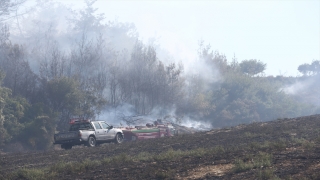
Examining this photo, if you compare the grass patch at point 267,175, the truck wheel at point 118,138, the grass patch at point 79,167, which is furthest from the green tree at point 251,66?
the grass patch at point 267,175

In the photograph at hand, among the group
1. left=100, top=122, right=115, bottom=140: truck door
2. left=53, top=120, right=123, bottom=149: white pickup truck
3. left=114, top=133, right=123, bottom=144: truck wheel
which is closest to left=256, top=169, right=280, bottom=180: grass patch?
left=53, top=120, right=123, bottom=149: white pickup truck

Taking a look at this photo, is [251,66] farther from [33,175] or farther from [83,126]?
[33,175]

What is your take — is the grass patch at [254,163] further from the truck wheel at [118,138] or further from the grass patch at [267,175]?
the truck wheel at [118,138]

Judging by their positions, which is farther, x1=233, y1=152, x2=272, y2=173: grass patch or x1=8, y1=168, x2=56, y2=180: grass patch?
x1=8, y1=168, x2=56, y2=180: grass patch

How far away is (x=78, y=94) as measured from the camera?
41594 millimetres

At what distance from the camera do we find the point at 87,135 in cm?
2738

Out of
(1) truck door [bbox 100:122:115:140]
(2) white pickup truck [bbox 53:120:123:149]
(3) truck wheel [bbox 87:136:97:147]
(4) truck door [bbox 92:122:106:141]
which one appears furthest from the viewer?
(1) truck door [bbox 100:122:115:140]

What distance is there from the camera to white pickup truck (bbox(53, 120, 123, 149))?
26.9m

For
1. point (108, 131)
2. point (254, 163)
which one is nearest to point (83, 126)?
point (108, 131)

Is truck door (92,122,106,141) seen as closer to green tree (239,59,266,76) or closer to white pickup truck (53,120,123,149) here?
white pickup truck (53,120,123,149)

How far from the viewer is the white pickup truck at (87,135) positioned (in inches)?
1059

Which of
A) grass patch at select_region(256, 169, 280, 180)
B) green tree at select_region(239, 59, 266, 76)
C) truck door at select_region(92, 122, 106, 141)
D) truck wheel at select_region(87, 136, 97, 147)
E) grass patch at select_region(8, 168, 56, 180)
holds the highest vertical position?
green tree at select_region(239, 59, 266, 76)

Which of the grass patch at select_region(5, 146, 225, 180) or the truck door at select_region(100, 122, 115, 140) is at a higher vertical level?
the truck door at select_region(100, 122, 115, 140)

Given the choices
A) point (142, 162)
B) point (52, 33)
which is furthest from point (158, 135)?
point (52, 33)
